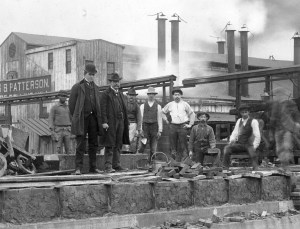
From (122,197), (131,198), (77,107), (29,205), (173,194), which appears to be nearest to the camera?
(29,205)

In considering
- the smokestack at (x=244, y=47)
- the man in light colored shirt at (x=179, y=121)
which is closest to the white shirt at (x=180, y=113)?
the man in light colored shirt at (x=179, y=121)

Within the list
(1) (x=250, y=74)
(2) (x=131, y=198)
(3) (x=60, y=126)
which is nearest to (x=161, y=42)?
(1) (x=250, y=74)

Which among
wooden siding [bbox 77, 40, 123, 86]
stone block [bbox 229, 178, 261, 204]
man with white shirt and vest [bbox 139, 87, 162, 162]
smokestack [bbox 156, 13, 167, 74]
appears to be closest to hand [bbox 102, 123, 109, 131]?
stone block [bbox 229, 178, 261, 204]

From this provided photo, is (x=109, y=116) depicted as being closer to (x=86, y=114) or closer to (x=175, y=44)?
(x=86, y=114)

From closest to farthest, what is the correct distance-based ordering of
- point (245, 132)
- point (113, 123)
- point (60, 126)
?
point (113, 123)
point (245, 132)
point (60, 126)

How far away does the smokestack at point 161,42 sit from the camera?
45719 millimetres

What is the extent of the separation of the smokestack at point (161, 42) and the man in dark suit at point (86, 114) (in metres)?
34.9

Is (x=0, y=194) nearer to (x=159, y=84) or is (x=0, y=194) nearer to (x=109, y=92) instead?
(x=109, y=92)

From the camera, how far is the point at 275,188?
11.3 metres

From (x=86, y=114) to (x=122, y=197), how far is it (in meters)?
2.44

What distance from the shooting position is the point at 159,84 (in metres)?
18.6

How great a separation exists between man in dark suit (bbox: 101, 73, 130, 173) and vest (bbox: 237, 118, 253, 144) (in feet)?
9.94

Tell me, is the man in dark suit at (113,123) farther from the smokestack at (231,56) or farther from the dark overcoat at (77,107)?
the smokestack at (231,56)

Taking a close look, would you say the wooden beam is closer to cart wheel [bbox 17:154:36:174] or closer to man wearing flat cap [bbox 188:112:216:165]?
man wearing flat cap [bbox 188:112:216:165]
